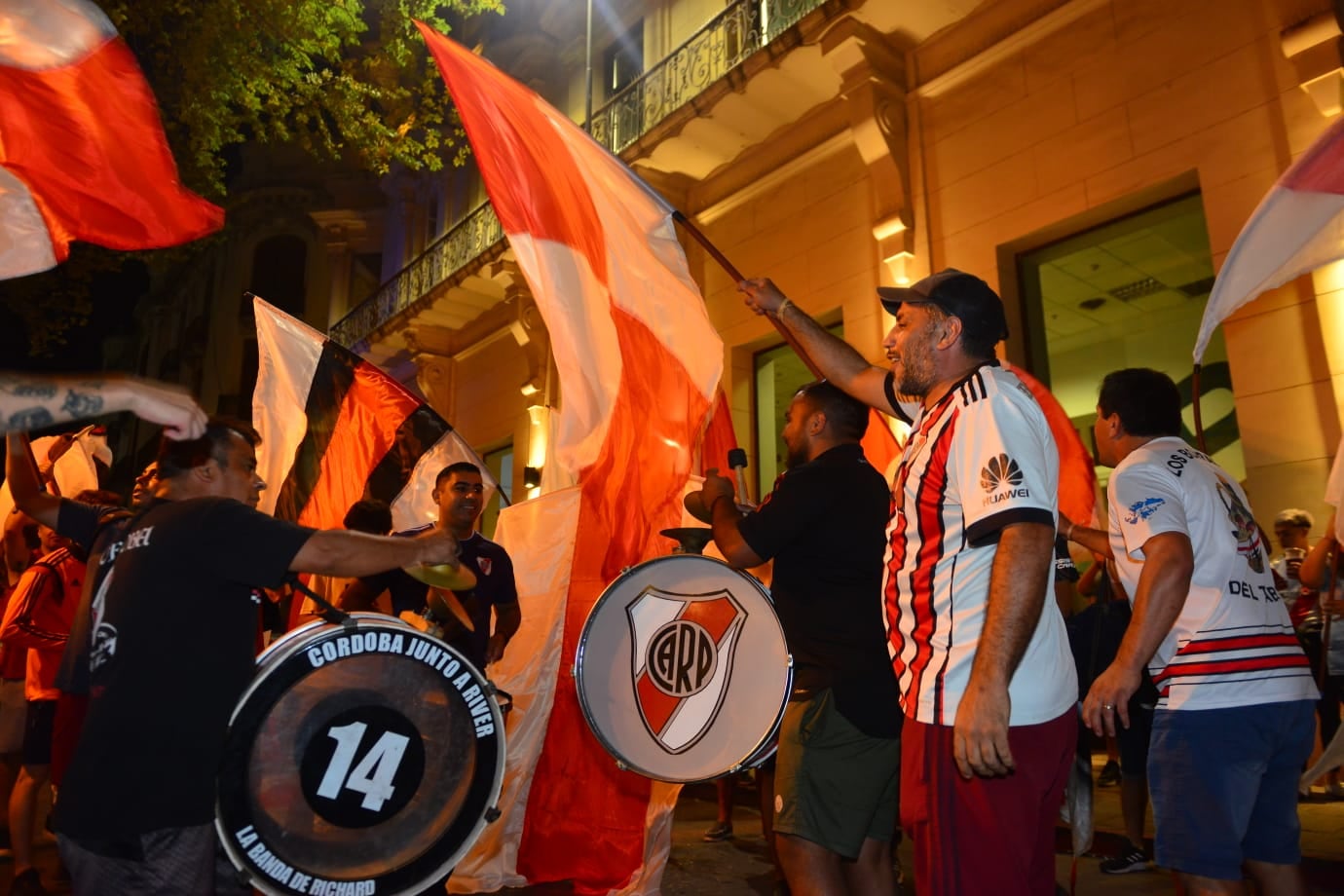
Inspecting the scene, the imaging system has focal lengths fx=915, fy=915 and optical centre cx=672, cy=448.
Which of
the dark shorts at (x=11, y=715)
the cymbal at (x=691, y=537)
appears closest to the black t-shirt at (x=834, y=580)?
the cymbal at (x=691, y=537)

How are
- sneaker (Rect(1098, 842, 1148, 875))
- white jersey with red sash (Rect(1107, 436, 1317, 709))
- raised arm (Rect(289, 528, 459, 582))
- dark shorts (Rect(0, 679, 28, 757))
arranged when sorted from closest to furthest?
1. raised arm (Rect(289, 528, 459, 582))
2. white jersey with red sash (Rect(1107, 436, 1317, 709))
3. sneaker (Rect(1098, 842, 1148, 875))
4. dark shorts (Rect(0, 679, 28, 757))

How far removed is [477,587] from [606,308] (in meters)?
1.61

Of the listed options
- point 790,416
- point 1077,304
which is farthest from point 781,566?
point 1077,304

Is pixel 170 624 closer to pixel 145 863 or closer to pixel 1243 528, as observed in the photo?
pixel 145 863

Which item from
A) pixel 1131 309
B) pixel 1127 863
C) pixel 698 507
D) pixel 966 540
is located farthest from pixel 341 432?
pixel 1131 309

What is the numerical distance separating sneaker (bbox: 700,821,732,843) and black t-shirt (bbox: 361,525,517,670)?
224cm

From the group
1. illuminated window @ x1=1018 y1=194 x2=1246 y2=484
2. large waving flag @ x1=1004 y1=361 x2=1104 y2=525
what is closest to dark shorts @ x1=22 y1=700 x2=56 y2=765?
large waving flag @ x1=1004 y1=361 x2=1104 y2=525

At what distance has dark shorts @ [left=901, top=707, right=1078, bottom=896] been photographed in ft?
7.26

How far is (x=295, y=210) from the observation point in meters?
30.3

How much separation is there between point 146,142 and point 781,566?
12.0 ft

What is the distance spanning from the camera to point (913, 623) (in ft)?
8.30

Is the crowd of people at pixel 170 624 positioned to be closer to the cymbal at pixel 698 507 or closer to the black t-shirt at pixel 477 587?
the cymbal at pixel 698 507

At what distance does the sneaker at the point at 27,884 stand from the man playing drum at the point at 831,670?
4148 millimetres

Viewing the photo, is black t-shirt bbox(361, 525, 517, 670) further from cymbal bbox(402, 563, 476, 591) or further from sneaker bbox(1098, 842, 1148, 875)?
sneaker bbox(1098, 842, 1148, 875)
